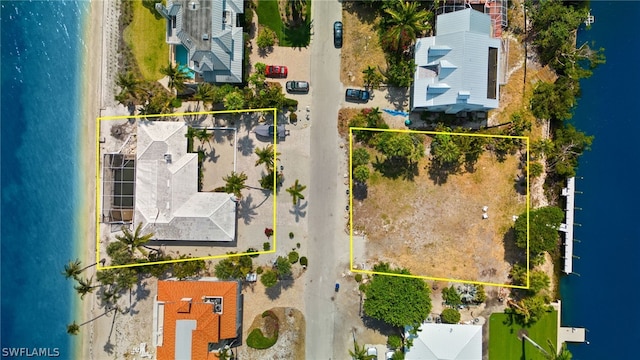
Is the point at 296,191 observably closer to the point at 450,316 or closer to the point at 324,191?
the point at 324,191

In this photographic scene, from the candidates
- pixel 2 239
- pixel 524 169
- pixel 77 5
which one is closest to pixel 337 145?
pixel 524 169

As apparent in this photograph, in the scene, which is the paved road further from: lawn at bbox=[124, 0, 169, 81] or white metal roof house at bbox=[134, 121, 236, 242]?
lawn at bbox=[124, 0, 169, 81]

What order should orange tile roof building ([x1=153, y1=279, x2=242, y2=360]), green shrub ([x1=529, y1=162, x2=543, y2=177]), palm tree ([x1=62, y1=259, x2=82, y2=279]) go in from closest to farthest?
orange tile roof building ([x1=153, y1=279, x2=242, y2=360]) → palm tree ([x1=62, y1=259, x2=82, y2=279]) → green shrub ([x1=529, y1=162, x2=543, y2=177])

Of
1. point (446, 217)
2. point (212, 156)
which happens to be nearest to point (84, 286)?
point (212, 156)

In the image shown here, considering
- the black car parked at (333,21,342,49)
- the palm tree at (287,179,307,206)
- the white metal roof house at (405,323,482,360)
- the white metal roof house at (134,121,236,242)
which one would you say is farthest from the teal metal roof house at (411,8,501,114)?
the white metal roof house at (134,121,236,242)

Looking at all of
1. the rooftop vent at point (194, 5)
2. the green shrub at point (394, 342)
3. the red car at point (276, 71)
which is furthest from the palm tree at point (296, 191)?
the rooftop vent at point (194, 5)

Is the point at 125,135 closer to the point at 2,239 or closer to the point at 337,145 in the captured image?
the point at 2,239
